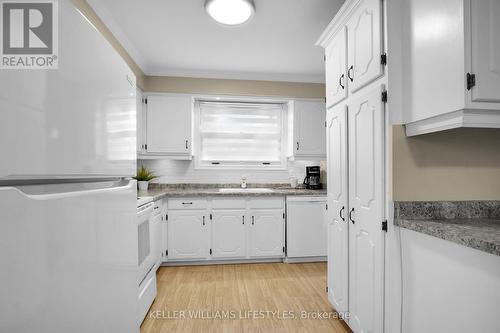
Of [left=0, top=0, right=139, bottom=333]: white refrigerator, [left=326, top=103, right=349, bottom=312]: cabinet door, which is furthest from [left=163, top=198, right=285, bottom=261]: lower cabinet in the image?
[left=0, top=0, right=139, bottom=333]: white refrigerator

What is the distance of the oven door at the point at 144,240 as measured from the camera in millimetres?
1928

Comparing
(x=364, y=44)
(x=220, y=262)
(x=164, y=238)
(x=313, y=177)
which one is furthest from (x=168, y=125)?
(x=364, y=44)

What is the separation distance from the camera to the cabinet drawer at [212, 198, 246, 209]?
3064mm

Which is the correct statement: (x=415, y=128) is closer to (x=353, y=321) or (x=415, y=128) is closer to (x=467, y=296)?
(x=467, y=296)

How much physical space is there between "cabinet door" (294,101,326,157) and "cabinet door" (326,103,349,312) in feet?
4.67

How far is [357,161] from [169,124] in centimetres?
253

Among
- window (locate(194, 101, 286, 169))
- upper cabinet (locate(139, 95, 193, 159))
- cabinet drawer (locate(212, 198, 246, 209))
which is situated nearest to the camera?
cabinet drawer (locate(212, 198, 246, 209))

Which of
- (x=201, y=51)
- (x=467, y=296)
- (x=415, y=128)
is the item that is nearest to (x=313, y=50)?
(x=201, y=51)

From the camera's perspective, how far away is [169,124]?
3.31 metres

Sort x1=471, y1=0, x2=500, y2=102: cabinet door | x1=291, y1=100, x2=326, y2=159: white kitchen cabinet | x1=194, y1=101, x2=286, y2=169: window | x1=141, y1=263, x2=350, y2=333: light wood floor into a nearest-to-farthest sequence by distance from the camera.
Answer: x1=471, y1=0, x2=500, y2=102: cabinet door, x1=141, y1=263, x2=350, y2=333: light wood floor, x1=291, y1=100, x2=326, y2=159: white kitchen cabinet, x1=194, y1=101, x2=286, y2=169: window

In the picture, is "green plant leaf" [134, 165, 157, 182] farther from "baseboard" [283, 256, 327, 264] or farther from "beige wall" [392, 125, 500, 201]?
"beige wall" [392, 125, 500, 201]

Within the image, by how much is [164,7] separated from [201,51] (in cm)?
79

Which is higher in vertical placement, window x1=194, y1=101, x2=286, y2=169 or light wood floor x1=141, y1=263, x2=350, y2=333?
window x1=194, y1=101, x2=286, y2=169

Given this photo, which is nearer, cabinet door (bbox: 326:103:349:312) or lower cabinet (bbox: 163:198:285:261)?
cabinet door (bbox: 326:103:349:312)
